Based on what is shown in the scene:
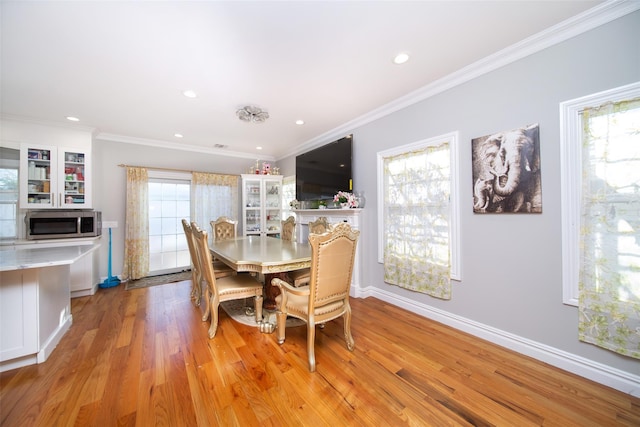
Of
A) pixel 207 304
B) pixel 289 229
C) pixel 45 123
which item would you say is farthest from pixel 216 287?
pixel 45 123

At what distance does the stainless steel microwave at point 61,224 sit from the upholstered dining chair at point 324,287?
11.5ft

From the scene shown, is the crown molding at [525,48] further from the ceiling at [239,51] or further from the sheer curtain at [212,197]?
the sheer curtain at [212,197]

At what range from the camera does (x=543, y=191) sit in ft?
5.90

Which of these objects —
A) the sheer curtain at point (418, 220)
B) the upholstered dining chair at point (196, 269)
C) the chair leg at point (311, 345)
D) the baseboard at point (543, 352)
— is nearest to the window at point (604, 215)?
the baseboard at point (543, 352)

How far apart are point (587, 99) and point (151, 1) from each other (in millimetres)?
3024

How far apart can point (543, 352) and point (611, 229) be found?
106 centimetres

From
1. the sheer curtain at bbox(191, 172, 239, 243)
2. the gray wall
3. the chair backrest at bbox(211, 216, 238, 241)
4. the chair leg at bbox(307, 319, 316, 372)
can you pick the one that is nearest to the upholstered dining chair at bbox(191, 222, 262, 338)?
the chair leg at bbox(307, 319, 316, 372)

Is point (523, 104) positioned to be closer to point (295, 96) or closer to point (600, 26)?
point (600, 26)

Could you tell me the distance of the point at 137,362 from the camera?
6.01ft

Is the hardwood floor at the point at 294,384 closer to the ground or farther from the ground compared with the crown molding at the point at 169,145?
closer to the ground

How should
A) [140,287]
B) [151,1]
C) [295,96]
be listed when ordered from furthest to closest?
[140,287] < [295,96] < [151,1]

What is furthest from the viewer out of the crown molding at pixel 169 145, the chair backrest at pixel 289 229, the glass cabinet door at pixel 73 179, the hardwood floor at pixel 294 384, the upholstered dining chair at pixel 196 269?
the crown molding at pixel 169 145

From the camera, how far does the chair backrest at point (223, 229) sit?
157 inches

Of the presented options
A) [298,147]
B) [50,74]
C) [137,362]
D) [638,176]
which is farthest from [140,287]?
[638,176]
